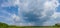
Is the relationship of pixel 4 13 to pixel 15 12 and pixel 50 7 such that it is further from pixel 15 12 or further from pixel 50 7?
pixel 50 7

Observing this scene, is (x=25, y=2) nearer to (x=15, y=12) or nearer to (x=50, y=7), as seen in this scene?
(x=15, y=12)

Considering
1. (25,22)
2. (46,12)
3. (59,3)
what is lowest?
(25,22)

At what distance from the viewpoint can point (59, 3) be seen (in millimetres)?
1668

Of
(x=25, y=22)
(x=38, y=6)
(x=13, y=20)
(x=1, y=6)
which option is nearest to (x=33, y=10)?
(x=38, y=6)

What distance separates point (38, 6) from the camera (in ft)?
5.52

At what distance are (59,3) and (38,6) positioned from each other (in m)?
0.28

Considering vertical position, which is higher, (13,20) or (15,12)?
(15,12)

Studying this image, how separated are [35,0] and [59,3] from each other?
1.06ft

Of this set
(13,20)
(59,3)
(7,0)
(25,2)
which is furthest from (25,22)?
(59,3)

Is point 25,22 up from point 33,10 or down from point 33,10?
down

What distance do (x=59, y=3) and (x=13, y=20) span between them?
66 cm

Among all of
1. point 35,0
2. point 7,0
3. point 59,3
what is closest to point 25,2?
point 35,0

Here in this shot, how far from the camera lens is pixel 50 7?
1680 millimetres

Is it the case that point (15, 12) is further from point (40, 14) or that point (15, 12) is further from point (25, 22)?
point (40, 14)
